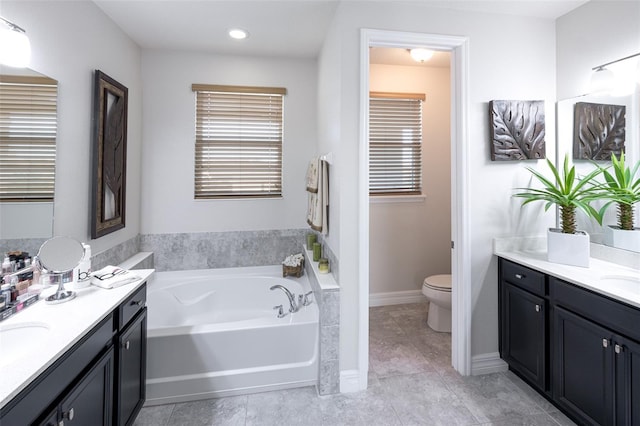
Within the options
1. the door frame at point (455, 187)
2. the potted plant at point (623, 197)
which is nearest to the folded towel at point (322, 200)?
the door frame at point (455, 187)

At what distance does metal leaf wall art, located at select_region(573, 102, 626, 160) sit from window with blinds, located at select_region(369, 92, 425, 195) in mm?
1485

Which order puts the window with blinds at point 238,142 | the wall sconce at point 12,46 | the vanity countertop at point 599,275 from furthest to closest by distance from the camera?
the window with blinds at point 238,142
the vanity countertop at point 599,275
the wall sconce at point 12,46

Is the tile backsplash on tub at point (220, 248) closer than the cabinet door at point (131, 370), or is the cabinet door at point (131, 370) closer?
the cabinet door at point (131, 370)

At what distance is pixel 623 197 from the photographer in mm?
1791

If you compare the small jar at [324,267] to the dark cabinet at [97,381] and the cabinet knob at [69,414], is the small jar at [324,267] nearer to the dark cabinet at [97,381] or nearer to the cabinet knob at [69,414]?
the dark cabinet at [97,381]

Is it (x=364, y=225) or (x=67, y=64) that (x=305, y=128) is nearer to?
(x=364, y=225)

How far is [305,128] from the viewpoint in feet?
10.3

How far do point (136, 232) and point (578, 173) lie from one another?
3601mm

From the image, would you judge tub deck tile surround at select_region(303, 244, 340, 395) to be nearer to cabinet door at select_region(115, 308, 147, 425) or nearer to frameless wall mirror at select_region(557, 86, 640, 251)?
cabinet door at select_region(115, 308, 147, 425)

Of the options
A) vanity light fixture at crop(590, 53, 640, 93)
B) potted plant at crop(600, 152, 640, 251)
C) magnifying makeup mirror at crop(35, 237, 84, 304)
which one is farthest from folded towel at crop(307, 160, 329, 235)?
vanity light fixture at crop(590, 53, 640, 93)

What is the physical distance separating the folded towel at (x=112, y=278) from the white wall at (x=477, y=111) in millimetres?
1232

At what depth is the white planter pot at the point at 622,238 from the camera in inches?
71.4

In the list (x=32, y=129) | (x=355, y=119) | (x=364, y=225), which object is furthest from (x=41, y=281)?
(x=355, y=119)

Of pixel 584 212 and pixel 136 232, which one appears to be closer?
pixel 584 212
